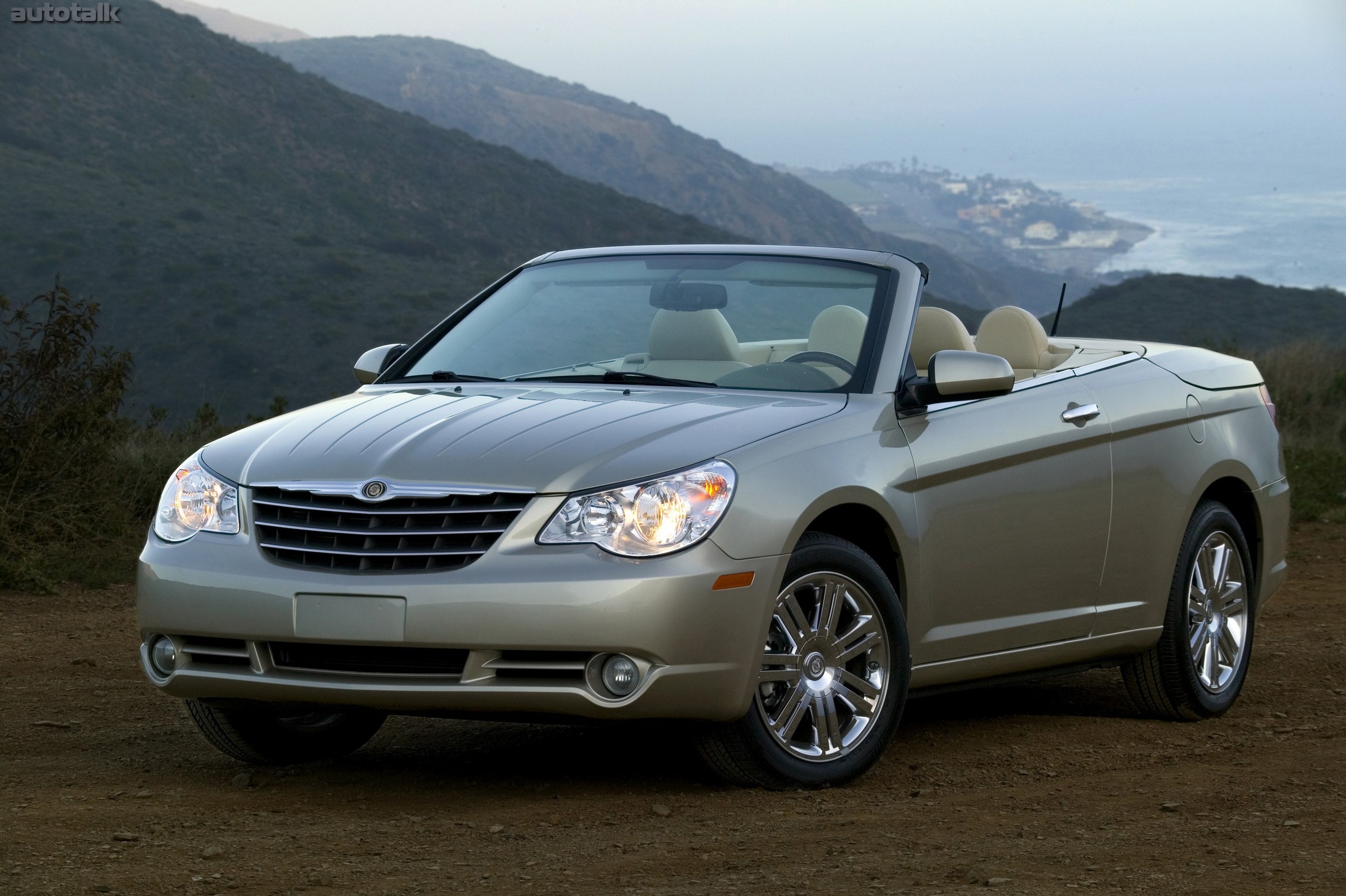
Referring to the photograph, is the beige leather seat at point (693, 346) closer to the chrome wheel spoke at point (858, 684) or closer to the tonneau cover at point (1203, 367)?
the chrome wheel spoke at point (858, 684)

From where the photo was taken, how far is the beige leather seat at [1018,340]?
22.2ft

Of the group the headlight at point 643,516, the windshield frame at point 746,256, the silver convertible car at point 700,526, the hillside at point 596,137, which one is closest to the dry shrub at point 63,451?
the windshield frame at point 746,256

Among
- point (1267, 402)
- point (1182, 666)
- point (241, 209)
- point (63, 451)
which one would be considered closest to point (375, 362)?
point (1182, 666)

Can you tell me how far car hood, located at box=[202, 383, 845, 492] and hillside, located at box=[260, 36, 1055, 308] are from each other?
132m

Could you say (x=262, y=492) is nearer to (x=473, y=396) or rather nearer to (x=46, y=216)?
(x=473, y=396)

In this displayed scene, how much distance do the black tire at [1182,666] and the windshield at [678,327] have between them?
1.68 m

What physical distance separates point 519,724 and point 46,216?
55687 millimetres

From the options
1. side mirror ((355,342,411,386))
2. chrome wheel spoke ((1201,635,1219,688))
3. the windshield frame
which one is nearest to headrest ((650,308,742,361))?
the windshield frame

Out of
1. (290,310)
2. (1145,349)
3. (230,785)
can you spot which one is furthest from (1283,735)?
(290,310)

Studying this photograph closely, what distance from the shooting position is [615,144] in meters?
172

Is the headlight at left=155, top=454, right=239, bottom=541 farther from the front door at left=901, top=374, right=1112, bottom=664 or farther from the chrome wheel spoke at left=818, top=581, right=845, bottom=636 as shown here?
the front door at left=901, top=374, right=1112, bottom=664

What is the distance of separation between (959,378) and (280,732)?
2.42m

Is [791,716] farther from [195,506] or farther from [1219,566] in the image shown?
[1219,566]

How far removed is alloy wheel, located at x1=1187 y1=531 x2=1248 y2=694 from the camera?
257 inches
